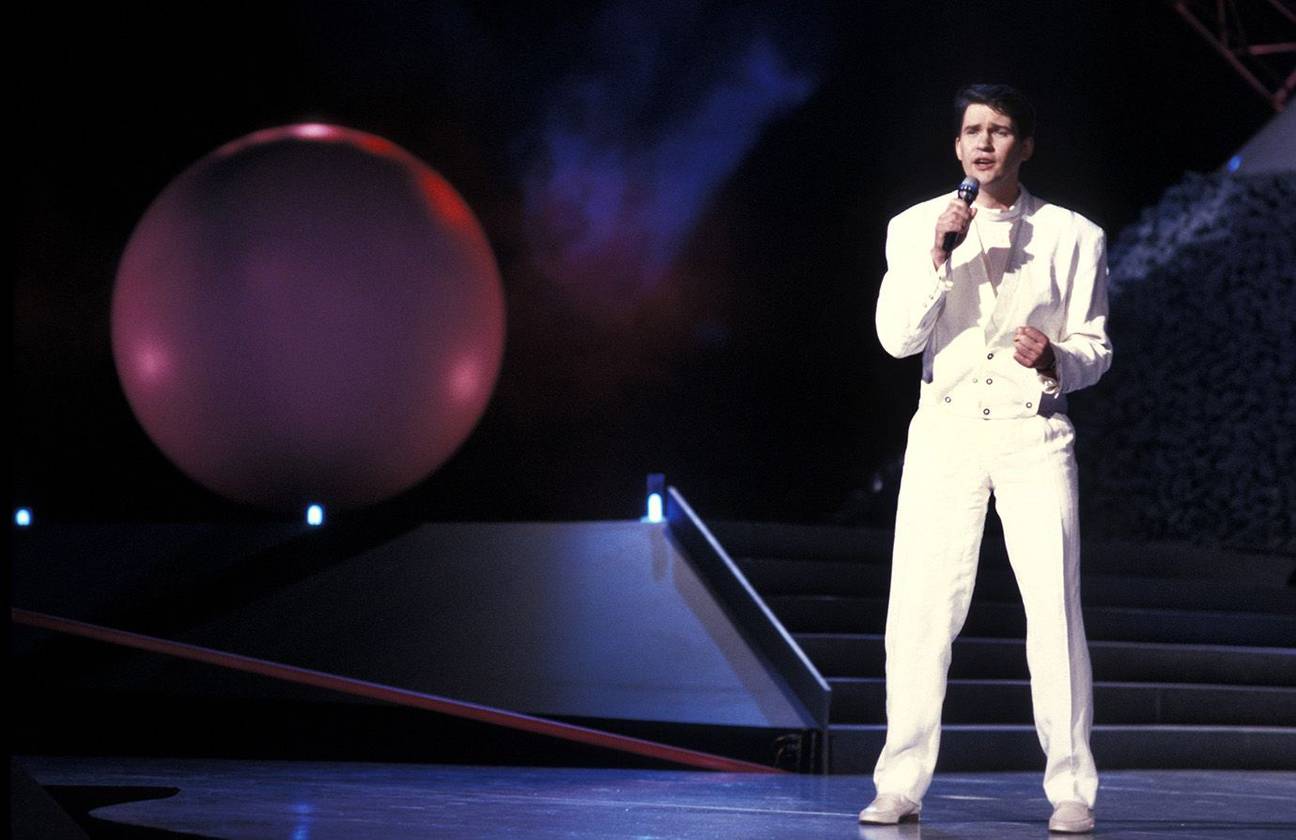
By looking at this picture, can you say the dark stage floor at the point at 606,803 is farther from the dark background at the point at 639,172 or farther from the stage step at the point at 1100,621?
the dark background at the point at 639,172

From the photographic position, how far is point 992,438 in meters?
3.46

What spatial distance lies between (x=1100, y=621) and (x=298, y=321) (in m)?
3.28

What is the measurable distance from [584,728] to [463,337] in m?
1.98

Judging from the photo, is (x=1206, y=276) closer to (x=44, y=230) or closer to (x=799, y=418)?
(x=799, y=418)

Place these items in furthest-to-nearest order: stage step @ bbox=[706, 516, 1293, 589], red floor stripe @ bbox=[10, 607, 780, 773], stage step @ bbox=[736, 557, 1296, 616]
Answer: stage step @ bbox=[706, 516, 1293, 589] < stage step @ bbox=[736, 557, 1296, 616] < red floor stripe @ bbox=[10, 607, 780, 773]

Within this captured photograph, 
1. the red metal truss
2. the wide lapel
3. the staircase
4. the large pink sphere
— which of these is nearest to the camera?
the wide lapel

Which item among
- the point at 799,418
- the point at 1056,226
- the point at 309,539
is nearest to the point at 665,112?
the point at 799,418

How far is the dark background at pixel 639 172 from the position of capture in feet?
26.7

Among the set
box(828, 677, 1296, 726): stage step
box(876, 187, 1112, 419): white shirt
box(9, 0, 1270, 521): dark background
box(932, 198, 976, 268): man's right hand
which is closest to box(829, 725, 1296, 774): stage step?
box(828, 677, 1296, 726): stage step

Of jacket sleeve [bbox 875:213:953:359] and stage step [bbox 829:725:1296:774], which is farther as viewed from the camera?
stage step [bbox 829:725:1296:774]

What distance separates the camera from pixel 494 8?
28.3 feet

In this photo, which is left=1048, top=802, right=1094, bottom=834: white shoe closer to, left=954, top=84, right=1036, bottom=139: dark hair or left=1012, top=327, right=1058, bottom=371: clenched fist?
left=1012, top=327, right=1058, bottom=371: clenched fist

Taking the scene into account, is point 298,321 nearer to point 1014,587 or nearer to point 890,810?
point 1014,587

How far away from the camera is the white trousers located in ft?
11.2
